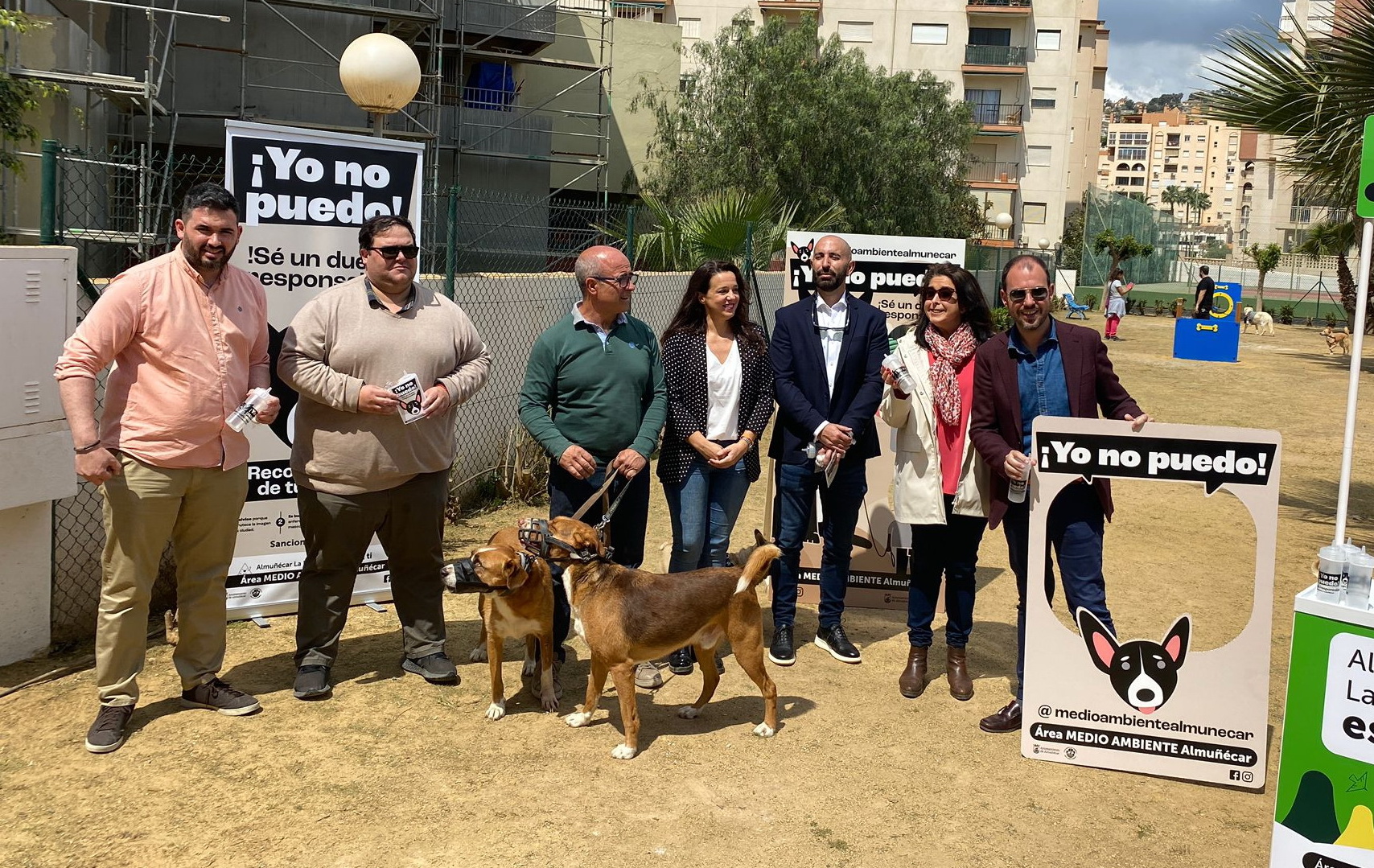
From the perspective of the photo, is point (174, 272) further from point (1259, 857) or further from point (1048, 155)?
point (1048, 155)

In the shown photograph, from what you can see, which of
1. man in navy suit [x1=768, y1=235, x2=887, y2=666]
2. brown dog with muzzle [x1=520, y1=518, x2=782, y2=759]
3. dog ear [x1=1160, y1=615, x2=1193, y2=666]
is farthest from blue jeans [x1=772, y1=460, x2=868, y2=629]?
dog ear [x1=1160, y1=615, x2=1193, y2=666]

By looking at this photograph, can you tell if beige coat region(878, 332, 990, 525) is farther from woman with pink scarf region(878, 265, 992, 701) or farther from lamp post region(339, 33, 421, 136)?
lamp post region(339, 33, 421, 136)

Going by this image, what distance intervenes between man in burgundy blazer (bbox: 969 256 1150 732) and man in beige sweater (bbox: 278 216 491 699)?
7.49ft

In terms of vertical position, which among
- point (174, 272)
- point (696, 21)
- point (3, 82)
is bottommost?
point (174, 272)

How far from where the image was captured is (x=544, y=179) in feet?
95.6

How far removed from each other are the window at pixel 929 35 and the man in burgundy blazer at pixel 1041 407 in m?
54.3

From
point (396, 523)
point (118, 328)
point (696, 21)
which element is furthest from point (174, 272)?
point (696, 21)

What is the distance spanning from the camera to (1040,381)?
4.77m

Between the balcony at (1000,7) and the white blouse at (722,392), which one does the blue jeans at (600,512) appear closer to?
the white blouse at (722,392)

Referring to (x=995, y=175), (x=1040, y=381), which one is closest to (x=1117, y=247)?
(x=995, y=175)

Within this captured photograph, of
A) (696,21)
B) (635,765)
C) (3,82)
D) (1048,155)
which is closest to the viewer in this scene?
(635,765)

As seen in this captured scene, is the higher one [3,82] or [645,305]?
[3,82]

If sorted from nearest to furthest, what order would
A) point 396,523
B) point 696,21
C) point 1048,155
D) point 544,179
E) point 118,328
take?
point 118,328 → point 396,523 → point 544,179 → point 696,21 → point 1048,155

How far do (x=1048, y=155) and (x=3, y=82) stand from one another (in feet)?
178
